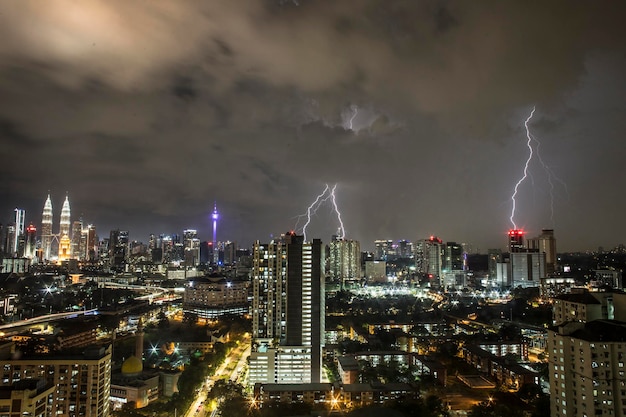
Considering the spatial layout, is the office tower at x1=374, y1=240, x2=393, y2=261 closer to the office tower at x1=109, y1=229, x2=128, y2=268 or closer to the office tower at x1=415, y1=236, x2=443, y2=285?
the office tower at x1=415, y1=236, x2=443, y2=285

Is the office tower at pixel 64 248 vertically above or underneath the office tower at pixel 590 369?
above

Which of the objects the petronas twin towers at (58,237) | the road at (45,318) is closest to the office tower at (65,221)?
the petronas twin towers at (58,237)

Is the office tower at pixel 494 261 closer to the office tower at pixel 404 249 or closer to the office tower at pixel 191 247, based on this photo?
the office tower at pixel 404 249

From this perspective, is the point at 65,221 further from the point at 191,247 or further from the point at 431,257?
the point at 431,257

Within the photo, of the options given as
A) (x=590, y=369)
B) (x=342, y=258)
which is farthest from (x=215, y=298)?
(x=590, y=369)

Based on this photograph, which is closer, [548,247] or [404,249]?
[548,247]
